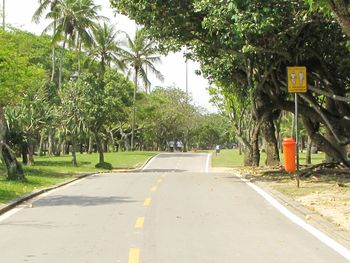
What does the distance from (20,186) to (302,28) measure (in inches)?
447

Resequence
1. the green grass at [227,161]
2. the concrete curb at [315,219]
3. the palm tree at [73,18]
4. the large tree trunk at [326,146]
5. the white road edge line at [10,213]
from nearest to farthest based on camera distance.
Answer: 1. the concrete curb at [315,219]
2. the white road edge line at [10,213]
3. the large tree trunk at [326,146]
4. the green grass at [227,161]
5. the palm tree at [73,18]

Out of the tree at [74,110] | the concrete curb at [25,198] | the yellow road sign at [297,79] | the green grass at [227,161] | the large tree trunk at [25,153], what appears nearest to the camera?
the concrete curb at [25,198]

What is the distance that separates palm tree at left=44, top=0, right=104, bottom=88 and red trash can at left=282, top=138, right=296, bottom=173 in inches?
1112

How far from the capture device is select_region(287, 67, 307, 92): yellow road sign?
1711 cm

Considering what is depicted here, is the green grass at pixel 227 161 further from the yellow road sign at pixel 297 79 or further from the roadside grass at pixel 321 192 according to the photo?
the yellow road sign at pixel 297 79

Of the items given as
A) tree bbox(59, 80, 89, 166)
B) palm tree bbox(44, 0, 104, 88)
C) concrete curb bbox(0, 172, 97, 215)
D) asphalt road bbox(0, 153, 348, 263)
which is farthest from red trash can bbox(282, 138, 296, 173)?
palm tree bbox(44, 0, 104, 88)

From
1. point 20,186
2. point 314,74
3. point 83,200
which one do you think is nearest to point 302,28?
point 314,74

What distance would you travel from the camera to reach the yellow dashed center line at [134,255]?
7.87 m

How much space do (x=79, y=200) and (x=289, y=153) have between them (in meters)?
10.2

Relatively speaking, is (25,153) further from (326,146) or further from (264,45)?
(264,45)

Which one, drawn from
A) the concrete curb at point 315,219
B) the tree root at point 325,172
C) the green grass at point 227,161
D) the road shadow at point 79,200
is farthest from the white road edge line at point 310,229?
the green grass at point 227,161

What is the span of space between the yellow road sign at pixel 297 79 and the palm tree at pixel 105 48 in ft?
122

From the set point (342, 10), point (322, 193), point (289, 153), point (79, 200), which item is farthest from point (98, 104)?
point (342, 10)

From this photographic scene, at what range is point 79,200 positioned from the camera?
15.9 metres
